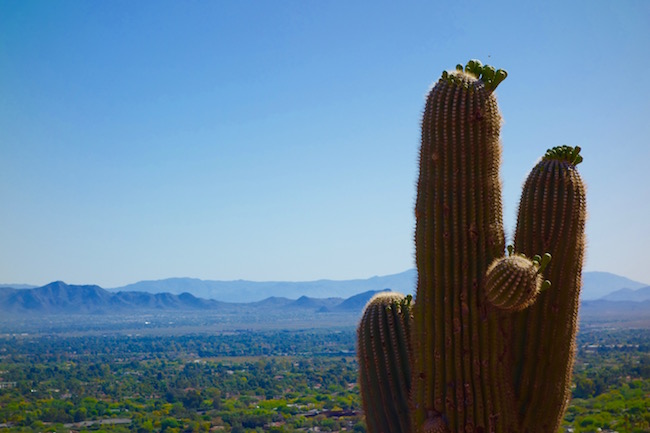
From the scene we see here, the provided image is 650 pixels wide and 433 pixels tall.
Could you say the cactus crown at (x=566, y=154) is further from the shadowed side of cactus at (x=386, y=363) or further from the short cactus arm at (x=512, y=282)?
the shadowed side of cactus at (x=386, y=363)

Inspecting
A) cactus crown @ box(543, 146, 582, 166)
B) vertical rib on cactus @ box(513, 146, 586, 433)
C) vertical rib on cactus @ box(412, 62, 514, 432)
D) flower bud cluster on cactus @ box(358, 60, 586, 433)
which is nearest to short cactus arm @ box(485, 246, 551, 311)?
flower bud cluster on cactus @ box(358, 60, 586, 433)

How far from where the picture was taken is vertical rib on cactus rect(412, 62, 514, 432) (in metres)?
5.66

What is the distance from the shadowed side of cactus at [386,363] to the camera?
6816 mm

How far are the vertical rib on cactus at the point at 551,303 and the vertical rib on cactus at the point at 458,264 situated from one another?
39 cm

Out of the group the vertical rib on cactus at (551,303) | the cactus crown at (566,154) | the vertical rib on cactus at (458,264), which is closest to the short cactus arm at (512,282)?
the vertical rib on cactus at (458,264)

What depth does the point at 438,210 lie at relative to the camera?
19.0 feet

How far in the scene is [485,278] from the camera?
557 centimetres

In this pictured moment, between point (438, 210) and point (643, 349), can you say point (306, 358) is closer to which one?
point (643, 349)

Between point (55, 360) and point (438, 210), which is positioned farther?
point (55, 360)

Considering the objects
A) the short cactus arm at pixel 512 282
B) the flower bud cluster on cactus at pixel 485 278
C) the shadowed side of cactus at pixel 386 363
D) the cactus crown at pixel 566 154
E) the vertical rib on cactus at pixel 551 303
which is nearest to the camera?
the short cactus arm at pixel 512 282

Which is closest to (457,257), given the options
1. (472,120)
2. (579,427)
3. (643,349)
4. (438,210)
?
(438,210)

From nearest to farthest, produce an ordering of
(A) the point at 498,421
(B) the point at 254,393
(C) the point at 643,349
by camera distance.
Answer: (A) the point at 498,421, (B) the point at 254,393, (C) the point at 643,349

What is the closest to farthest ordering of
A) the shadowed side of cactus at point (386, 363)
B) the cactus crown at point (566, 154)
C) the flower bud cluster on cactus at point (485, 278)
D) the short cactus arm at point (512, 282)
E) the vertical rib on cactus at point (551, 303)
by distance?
the short cactus arm at point (512, 282) → the flower bud cluster on cactus at point (485, 278) → the vertical rib on cactus at point (551, 303) → the cactus crown at point (566, 154) → the shadowed side of cactus at point (386, 363)

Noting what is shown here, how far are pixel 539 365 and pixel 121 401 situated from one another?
61047mm
